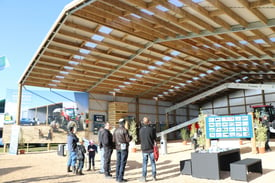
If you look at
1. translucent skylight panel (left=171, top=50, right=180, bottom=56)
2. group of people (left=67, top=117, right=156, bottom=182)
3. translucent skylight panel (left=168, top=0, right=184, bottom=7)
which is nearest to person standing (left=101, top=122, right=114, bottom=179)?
group of people (left=67, top=117, right=156, bottom=182)

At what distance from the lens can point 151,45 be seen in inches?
470

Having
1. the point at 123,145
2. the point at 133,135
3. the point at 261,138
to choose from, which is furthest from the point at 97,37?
the point at 261,138

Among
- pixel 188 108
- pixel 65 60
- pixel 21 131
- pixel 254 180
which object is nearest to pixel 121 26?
pixel 65 60

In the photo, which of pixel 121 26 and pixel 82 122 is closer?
pixel 121 26

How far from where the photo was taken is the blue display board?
10414mm

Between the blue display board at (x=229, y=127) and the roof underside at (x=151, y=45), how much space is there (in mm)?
3328

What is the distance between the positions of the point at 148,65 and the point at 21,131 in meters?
8.29

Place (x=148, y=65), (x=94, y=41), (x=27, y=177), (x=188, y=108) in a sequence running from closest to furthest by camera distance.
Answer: (x=27, y=177) < (x=94, y=41) < (x=148, y=65) < (x=188, y=108)

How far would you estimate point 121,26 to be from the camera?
979 cm

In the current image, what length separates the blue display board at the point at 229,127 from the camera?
34.2 feet

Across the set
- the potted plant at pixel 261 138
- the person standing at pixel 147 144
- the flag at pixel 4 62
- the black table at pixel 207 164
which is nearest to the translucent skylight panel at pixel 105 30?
the flag at pixel 4 62

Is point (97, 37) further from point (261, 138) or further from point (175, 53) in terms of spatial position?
point (261, 138)

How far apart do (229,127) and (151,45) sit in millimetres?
5216

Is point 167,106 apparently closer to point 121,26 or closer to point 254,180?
point 121,26
